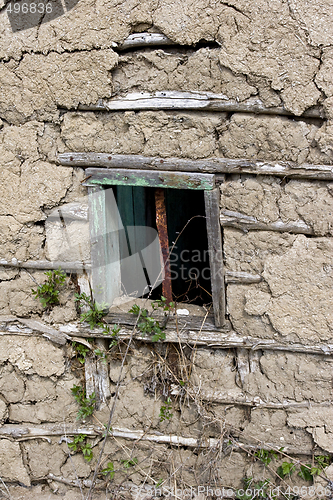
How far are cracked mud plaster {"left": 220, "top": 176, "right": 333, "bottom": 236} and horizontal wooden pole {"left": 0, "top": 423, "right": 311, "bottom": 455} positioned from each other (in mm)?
1601

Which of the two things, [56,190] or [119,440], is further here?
[119,440]

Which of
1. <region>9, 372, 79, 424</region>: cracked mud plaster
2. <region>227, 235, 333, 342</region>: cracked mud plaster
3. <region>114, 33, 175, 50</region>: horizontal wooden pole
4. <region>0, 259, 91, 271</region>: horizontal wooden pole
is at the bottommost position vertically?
<region>9, 372, 79, 424</region>: cracked mud plaster

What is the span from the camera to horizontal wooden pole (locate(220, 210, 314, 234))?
246cm

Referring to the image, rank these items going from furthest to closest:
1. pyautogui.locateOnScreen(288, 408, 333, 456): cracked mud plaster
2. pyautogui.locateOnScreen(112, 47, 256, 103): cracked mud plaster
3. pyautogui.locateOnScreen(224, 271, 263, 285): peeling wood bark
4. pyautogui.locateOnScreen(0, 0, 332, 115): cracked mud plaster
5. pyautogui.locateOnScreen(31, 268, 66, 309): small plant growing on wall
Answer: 1. pyautogui.locateOnScreen(31, 268, 66, 309): small plant growing on wall
2. pyautogui.locateOnScreen(288, 408, 333, 456): cracked mud plaster
3. pyautogui.locateOnScreen(224, 271, 263, 285): peeling wood bark
4. pyautogui.locateOnScreen(112, 47, 256, 103): cracked mud plaster
5. pyautogui.locateOnScreen(0, 0, 332, 115): cracked mud plaster

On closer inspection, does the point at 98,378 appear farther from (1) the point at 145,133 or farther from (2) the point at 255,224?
(1) the point at 145,133

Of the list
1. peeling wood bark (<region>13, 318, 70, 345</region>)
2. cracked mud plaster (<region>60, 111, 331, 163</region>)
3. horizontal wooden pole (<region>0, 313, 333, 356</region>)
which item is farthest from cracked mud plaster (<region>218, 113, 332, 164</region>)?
Answer: peeling wood bark (<region>13, 318, 70, 345</region>)

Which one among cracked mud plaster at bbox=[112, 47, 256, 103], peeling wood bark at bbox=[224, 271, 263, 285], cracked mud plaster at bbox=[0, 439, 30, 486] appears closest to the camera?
cracked mud plaster at bbox=[112, 47, 256, 103]

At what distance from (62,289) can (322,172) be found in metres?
1.96

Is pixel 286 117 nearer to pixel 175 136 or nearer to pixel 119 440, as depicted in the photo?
pixel 175 136

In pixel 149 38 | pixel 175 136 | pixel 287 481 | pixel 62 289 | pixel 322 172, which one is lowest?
pixel 287 481

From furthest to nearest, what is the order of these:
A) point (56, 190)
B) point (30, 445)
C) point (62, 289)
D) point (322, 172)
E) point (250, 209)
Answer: point (30, 445)
point (62, 289)
point (56, 190)
point (250, 209)
point (322, 172)

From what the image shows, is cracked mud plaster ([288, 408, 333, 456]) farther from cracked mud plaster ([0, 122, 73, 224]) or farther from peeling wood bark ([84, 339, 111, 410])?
cracked mud plaster ([0, 122, 73, 224])

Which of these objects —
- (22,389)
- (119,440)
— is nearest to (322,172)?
(119,440)

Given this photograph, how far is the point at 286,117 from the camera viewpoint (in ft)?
7.70
